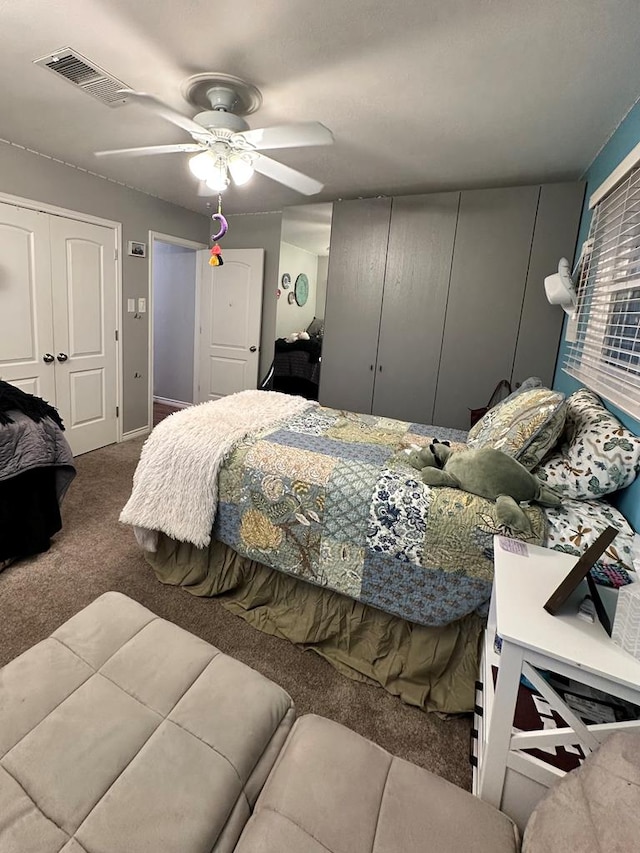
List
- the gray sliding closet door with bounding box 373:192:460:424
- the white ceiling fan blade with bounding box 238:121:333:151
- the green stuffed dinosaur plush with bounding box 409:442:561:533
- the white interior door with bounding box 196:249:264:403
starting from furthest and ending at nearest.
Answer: the white interior door with bounding box 196:249:264:403
the gray sliding closet door with bounding box 373:192:460:424
the white ceiling fan blade with bounding box 238:121:333:151
the green stuffed dinosaur plush with bounding box 409:442:561:533

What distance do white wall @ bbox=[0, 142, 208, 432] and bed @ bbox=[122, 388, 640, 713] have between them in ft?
8.03

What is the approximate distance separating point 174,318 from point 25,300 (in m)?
2.45

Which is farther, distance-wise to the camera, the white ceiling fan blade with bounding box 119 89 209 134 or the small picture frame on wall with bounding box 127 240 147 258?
the small picture frame on wall with bounding box 127 240 147 258

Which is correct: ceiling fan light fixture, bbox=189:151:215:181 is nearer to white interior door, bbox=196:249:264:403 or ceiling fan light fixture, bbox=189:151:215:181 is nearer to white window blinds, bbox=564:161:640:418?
white window blinds, bbox=564:161:640:418

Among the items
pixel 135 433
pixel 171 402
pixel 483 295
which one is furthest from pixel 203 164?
pixel 171 402

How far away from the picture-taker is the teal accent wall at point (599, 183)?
1504mm

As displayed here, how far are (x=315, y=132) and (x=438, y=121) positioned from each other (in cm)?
89

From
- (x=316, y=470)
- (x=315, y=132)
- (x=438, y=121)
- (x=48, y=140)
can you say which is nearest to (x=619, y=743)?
(x=316, y=470)

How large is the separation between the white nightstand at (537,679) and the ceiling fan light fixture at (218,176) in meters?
2.24

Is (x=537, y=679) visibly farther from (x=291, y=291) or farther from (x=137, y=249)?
(x=137, y=249)

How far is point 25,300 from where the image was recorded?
3309 millimetres

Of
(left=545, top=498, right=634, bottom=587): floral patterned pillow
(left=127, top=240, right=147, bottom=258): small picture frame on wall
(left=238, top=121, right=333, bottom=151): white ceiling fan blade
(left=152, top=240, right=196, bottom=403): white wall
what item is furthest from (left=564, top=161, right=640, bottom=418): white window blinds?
(left=152, top=240, right=196, bottom=403): white wall

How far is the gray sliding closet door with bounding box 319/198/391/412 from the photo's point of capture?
3.67 m

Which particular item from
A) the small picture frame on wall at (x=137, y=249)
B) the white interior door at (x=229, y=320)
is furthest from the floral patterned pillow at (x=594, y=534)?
the small picture frame on wall at (x=137, y=249)
